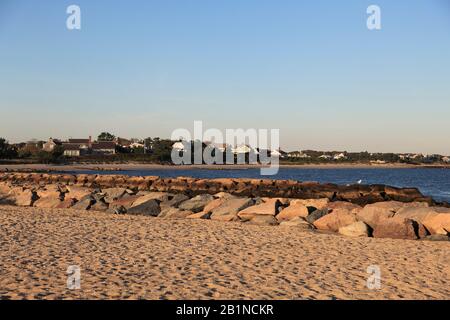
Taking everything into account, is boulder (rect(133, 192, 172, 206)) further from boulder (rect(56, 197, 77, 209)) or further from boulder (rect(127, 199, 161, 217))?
boulder (rect(56, 197, 77, 209))

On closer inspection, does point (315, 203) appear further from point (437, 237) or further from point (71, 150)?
point (71, 150)

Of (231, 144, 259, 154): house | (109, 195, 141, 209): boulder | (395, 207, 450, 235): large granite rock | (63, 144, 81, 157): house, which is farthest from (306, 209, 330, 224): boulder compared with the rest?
(231, 144, 259, 154): house

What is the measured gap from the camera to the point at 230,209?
15633 millimetres

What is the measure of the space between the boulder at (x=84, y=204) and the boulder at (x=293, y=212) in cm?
698

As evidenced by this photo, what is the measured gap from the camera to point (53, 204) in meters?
18.7

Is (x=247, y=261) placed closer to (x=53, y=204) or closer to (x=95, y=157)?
(x=53, y=204)

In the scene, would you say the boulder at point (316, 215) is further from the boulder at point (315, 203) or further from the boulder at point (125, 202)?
the boulder at point (125, 202)

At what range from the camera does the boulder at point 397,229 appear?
39.2 feet

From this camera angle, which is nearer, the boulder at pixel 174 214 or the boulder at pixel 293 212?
the boulder at pixel 293 212

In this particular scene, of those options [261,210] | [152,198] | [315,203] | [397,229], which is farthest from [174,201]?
[397,229]

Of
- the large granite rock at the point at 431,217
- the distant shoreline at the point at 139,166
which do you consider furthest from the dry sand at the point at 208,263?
the distant shoreline at the point at 139,166

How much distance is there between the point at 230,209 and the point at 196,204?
5.83 feet
